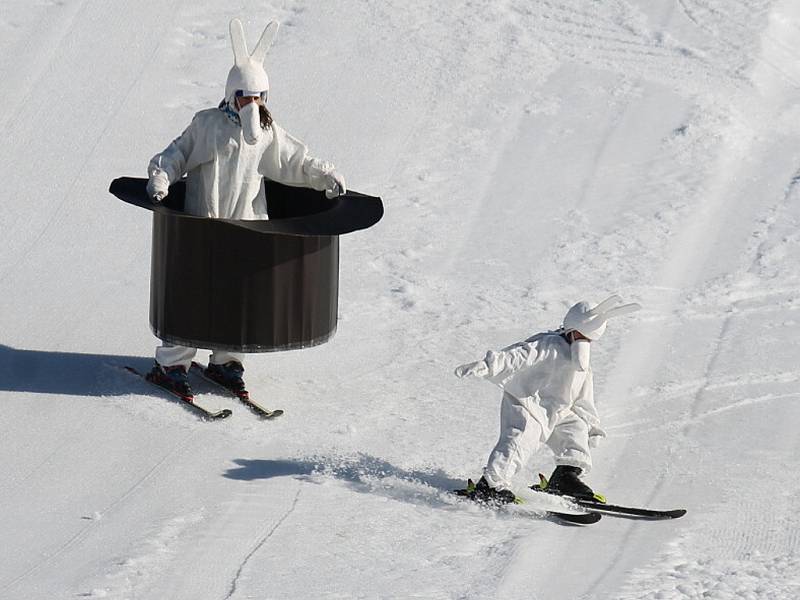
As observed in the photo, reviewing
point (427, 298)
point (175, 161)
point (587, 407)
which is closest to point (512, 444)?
point (587, 407)

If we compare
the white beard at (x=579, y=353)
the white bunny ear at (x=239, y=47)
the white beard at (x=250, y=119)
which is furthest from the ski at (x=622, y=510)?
the white bunny ear at (x=239, y=47)

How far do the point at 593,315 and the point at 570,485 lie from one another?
0.78 m

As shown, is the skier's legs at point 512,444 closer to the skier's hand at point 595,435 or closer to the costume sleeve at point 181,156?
the skier's hand at point 595,435

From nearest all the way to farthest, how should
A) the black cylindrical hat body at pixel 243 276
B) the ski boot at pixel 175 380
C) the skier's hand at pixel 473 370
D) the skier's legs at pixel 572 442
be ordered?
the skier's hand at pixel 473 370 → the skier's legs at pixel 572 442 → the black cylindrical hat body at pixel 243 276 → the ski boot at pixel 175 380

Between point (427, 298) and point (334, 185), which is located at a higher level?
point (334, 185)

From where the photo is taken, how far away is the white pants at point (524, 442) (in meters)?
7.84

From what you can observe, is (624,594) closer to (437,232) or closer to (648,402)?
(648,402)

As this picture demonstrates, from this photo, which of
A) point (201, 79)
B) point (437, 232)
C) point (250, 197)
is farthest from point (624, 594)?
point (201, 79)

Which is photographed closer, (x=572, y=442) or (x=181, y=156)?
(x=572, y=442)

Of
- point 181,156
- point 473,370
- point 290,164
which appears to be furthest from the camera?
point 290,164

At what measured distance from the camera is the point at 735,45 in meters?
13.5

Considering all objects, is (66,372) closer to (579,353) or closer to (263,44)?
(263,44)

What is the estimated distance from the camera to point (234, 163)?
8719 millimetres

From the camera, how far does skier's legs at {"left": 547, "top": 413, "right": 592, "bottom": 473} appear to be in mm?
8062
